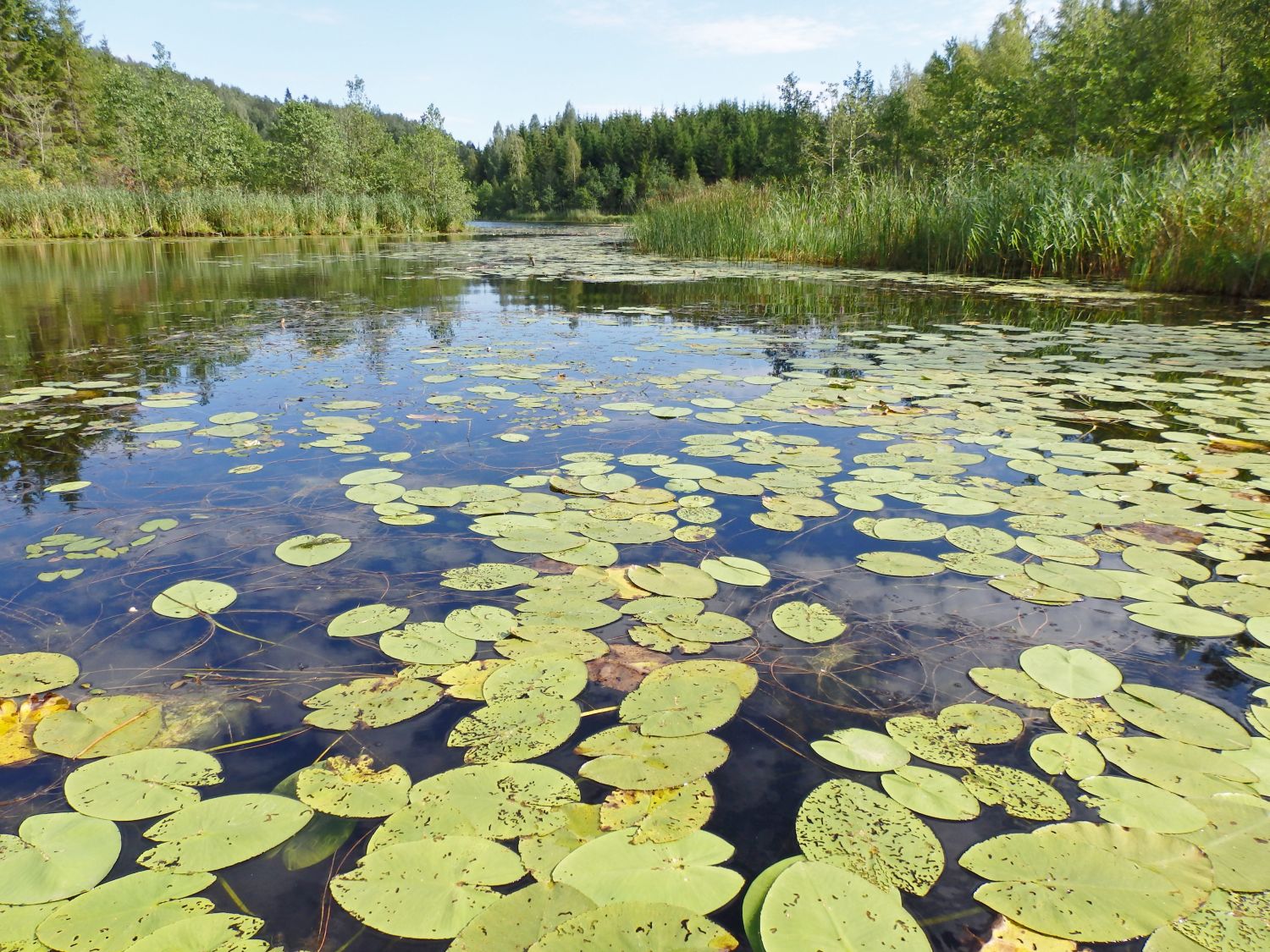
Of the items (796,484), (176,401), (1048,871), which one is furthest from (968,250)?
(1048,871)

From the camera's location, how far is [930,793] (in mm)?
996

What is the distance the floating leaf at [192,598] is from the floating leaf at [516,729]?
2.32 ft

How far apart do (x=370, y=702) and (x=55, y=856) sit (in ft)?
1.42

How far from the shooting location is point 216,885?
2.78 feet

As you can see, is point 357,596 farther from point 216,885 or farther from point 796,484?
point 796,484

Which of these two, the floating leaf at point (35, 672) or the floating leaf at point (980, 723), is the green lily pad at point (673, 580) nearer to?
the floating leaf at point (980, 723)

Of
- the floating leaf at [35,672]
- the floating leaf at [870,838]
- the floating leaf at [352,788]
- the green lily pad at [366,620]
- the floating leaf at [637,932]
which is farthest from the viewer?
the green lily pad at [366,620]

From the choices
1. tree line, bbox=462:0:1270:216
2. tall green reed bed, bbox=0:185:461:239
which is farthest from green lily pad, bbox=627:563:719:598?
tall green reed bed, bbox=0:185:461:239

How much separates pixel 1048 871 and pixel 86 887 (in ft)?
3.76

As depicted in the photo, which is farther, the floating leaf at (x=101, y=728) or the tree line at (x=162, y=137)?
the tree line at (x=162, y=137)

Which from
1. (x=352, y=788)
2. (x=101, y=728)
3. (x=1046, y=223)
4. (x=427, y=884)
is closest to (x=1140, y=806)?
(x=427, y=884)

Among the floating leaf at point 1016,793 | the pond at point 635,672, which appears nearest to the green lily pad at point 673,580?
the pond at point 635,672

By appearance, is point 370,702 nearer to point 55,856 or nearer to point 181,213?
point 55,856

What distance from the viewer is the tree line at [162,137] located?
962 inches
